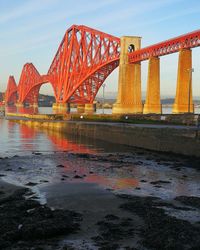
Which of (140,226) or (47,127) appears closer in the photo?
(140,226)

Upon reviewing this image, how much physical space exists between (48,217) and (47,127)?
59.7 meters

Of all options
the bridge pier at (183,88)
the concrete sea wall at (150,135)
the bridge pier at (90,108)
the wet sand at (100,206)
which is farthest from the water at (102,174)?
the bridge pier at (90,108)

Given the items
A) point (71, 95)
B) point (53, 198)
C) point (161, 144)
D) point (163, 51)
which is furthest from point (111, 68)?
point (53, 198)

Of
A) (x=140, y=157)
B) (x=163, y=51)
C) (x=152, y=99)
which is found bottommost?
(x=140, y=157)

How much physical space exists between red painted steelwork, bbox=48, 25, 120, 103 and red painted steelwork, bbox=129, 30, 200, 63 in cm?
2028

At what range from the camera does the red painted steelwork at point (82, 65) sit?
112m

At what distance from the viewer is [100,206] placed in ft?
49.9

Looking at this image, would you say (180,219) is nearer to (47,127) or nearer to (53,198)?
(53,198)

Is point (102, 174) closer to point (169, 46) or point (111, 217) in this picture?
point (111, 217)

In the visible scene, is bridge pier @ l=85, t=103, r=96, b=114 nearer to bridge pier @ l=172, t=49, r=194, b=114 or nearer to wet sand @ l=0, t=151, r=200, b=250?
bridge pier @ l=172, t=49, r=194, b=114

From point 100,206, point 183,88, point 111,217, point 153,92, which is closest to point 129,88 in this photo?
point 153,92

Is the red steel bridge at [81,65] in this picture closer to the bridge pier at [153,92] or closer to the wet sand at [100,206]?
the bridge pier at [153,92]

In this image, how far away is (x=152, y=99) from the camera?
69.1 meters

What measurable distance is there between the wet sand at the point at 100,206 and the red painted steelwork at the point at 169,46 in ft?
122
